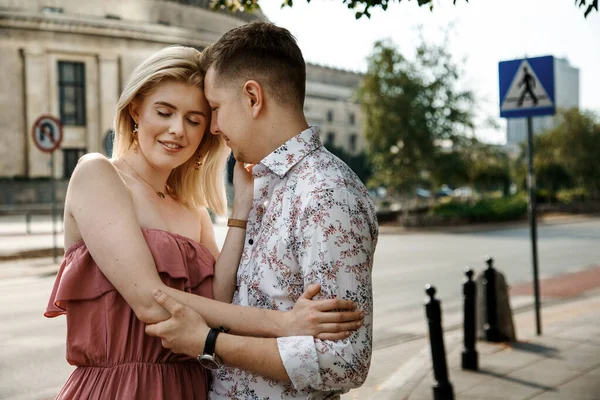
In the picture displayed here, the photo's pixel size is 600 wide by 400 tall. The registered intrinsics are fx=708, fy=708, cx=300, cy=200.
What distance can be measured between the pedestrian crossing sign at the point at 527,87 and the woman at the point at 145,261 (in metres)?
6.41

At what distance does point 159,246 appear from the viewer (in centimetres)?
238

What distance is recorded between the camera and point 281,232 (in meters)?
2.15

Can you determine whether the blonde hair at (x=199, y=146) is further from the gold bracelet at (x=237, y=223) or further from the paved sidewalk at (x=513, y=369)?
the paved sidewalk at (x=513, y=369)

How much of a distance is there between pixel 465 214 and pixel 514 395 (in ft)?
87.3

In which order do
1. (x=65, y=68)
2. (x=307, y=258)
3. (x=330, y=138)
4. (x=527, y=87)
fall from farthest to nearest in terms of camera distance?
(x=330, y=138)
(x=65, y=68)
(x=527, y=87)
(x=307, y=258)

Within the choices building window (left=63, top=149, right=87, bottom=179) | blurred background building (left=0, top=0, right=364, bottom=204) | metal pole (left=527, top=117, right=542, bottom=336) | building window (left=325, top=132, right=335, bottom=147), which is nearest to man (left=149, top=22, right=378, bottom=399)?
metal pole (left=527, top=117, right=542, bottom=336)

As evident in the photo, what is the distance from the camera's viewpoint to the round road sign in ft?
52.1

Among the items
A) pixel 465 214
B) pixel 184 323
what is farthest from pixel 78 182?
pixel 465 214

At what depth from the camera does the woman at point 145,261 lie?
2217 mm

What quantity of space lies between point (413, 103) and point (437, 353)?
26.6 metres

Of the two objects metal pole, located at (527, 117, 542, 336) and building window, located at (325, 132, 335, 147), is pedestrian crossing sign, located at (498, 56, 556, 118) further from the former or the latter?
building window, located at (325, 132, 335, 147)

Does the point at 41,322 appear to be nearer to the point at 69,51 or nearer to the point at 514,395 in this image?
the point at 514,395

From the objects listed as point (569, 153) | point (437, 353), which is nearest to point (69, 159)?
point (569, 153)

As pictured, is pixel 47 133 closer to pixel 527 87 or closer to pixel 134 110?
pixel 527 87
